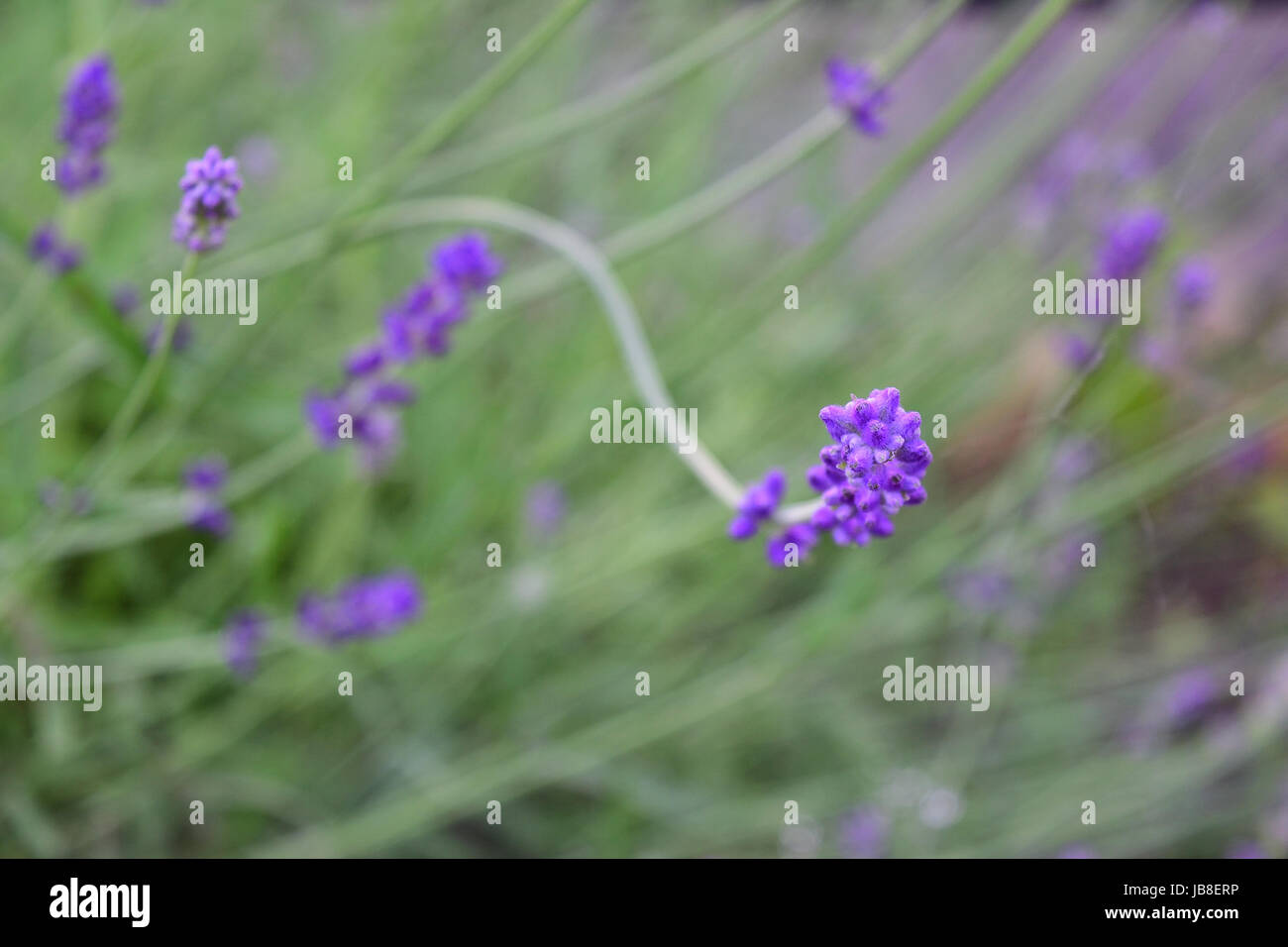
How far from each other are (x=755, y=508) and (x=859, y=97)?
1.66 feet

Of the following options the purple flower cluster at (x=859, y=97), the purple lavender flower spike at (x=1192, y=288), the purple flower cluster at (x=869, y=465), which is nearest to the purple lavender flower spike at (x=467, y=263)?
the purple flower cluster at (x=859, y=97)

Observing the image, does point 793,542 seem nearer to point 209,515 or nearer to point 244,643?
point 209,515

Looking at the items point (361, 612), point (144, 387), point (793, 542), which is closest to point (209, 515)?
point (361, 612)

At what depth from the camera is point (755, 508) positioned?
84 cm

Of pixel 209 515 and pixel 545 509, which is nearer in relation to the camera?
pixel 209 515

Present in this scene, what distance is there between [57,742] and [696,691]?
823 mm

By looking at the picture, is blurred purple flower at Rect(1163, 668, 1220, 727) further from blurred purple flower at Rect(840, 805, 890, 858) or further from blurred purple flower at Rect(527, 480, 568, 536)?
blurred purple flower at Rect(527, 480, 568, 536)

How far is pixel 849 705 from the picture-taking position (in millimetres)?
2141

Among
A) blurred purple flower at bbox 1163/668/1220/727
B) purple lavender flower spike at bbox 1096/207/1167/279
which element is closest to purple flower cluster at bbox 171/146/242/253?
purple lavender flower spike at bbox 1096/207/1167/279

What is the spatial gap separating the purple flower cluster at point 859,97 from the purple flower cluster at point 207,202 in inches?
21.9

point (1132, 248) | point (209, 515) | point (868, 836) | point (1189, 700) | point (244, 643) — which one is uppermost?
point (1132, 248)
